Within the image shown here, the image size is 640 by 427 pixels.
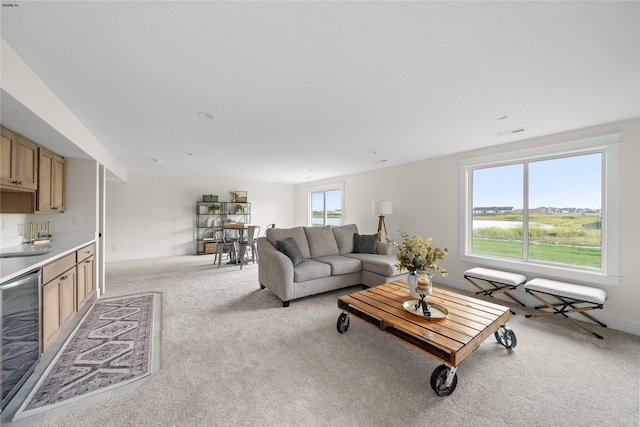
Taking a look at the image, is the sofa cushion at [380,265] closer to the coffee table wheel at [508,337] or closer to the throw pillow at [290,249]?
the throw pillow at [290,249]

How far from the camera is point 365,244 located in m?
4.55

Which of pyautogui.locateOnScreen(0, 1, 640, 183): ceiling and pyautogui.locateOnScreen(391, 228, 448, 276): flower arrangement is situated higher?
pyautogui.locateOnScreen(0, 1, 640, 183): ceiling

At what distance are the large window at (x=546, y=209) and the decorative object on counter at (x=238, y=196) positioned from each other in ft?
19.8

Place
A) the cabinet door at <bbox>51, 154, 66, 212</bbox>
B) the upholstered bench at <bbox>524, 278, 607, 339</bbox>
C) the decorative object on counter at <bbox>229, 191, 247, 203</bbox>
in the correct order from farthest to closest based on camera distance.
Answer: the decorative object on counter at <bbox>229, 191, 247, 203</bbox>
the cabinet door at <bbox>51, 154, 66, 212</bbox>
the upholstered bench at <bbox>524, 278, 607, 339</bbox>

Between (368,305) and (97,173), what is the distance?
4.02 meters

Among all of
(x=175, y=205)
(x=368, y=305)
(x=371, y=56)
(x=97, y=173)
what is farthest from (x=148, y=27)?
(x=175, y=205)

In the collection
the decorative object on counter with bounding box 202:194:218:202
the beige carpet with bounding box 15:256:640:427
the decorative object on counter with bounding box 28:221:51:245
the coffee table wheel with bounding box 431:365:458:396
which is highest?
the decorative object on counter with bounding box 202:194:218:202

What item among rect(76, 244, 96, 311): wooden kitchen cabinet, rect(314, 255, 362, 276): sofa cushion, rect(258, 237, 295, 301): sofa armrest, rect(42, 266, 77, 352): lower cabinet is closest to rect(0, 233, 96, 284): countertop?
rect(76, 244, 96, 311): wooden kitchen cabinet

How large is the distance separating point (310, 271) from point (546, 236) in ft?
10.9

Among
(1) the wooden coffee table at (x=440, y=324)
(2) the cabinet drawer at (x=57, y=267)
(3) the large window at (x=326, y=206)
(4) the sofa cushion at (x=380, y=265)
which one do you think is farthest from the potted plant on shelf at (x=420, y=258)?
(3) the large window at (x=326, y=206)

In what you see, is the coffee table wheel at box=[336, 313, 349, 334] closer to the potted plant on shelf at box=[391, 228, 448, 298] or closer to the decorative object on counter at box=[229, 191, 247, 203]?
the potted plant on shelf at box=[391, 228, 448, 298]

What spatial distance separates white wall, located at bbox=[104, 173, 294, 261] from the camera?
6.12 m

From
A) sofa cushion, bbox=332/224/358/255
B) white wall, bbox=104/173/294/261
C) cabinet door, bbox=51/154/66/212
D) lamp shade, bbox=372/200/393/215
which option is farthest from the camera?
white wall, bbox=104/173/294/261

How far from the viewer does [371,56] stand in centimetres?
162
